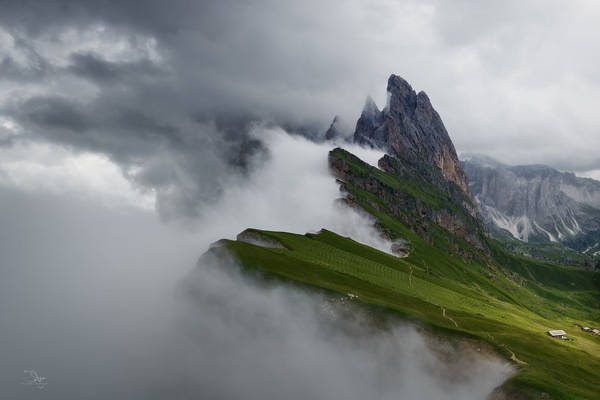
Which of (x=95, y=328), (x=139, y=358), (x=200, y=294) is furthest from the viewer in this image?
Result: (x=95, y=328)

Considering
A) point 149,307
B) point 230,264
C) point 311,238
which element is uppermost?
point 311,238

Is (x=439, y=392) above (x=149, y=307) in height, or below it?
below

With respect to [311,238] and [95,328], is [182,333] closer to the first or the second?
[95,328]

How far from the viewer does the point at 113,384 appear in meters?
95.5

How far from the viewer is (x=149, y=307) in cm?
13438

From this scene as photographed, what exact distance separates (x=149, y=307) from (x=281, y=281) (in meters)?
52.8

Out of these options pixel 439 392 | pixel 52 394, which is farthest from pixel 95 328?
pixel 439 392

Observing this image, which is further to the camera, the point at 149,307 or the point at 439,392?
the point at 149,307

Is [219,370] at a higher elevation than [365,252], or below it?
below

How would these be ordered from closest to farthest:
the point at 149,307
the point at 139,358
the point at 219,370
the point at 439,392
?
the point at 439,392, the point at 219,370, the point at 139,358, the point at 149,307

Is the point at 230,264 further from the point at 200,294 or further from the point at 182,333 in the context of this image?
the point at 182,333

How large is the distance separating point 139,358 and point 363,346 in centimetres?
5567

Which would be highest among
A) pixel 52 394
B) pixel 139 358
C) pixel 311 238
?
pixel 311 238

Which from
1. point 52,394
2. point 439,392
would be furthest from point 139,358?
point 439,392
